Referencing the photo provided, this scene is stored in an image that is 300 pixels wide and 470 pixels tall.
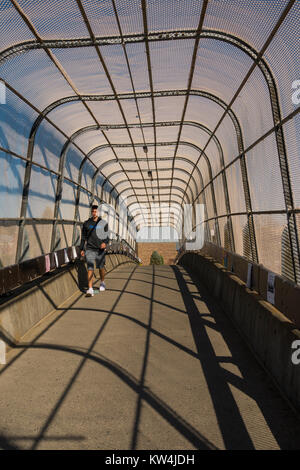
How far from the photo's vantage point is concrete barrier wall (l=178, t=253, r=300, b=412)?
161 inches

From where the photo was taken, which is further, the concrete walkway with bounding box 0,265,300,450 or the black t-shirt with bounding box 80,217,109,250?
the black t-shirt with bounding box 80,217,109,250

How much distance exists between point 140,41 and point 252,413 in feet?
21.4

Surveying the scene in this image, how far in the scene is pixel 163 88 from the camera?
33.6 feet

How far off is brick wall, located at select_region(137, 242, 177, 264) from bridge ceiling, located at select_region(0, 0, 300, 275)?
1954 inches

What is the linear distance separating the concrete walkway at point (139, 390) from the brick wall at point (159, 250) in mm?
56984

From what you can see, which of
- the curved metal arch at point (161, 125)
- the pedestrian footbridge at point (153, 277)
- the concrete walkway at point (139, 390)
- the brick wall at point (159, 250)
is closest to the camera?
the concrete walkway at point (139, 390)

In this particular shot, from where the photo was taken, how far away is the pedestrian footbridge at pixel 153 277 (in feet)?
12.6

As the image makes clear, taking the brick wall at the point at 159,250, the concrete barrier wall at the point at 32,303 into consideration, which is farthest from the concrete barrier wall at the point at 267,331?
the brick wall at the point at 159,250

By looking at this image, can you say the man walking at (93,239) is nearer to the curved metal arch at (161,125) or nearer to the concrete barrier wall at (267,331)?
the concrete barrier wall at (267,331)

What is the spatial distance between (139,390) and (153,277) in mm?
9867

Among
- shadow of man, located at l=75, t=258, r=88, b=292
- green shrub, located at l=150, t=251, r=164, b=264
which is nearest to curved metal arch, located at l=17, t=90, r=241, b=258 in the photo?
shadow of man, located at l=75, t=258, r=88, b=292

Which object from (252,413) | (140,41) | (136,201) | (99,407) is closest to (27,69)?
(140,41)

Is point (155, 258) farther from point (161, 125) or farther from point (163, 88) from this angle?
point (163, 88)

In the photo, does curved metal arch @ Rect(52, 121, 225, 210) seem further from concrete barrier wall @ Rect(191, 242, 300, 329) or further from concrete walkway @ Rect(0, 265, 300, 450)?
concrete walkway @ Rect(0, 265, 300, 450)
